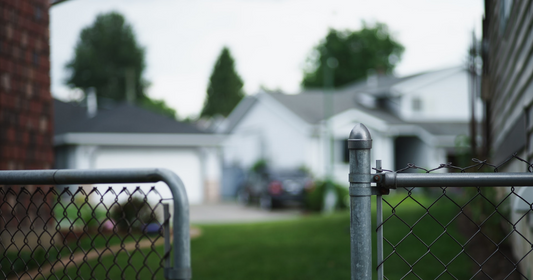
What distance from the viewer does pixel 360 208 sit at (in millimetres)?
1626

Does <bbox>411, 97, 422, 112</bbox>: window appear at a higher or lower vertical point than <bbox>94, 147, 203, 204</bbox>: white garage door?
higher

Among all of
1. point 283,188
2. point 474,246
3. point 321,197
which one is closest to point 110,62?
point 283,188

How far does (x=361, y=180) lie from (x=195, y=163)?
19369 mm

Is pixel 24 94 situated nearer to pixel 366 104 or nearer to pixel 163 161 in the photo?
pixel 163 161

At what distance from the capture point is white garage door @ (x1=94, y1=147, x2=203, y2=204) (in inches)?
756

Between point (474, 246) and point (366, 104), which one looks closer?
point (474, 246)

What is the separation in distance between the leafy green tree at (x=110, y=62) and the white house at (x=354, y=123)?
2565 centimetres

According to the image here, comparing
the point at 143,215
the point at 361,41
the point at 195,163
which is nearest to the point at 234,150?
the point at 195,163

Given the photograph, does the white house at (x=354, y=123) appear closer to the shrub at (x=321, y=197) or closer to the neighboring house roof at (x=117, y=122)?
the neighboring house roof at (x=117, y=122)

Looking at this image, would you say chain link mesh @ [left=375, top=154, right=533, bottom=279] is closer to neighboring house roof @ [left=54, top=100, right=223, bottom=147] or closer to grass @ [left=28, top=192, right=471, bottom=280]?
grass @ [left=28, top=192, right=471, bottom=280]

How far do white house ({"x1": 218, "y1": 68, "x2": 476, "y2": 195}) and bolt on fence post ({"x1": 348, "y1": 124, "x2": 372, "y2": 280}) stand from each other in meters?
19.3

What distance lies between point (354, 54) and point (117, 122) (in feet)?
114

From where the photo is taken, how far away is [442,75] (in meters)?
25.0

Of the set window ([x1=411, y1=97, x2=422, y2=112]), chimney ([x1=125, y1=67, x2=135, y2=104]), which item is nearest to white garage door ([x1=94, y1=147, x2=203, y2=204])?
window ([x1=411, y1=97, x2=422, y2=112])
